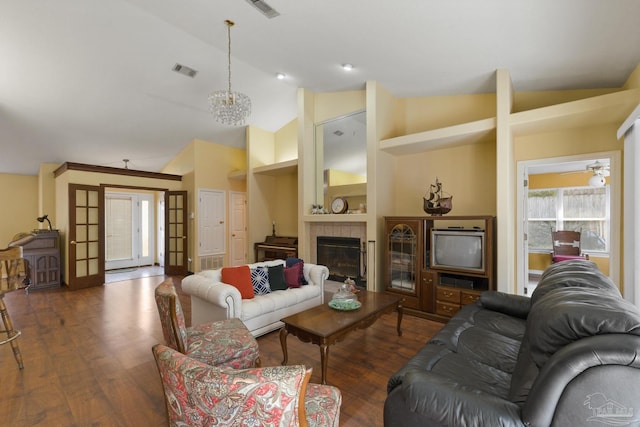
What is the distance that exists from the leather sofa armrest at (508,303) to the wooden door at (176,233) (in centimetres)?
608

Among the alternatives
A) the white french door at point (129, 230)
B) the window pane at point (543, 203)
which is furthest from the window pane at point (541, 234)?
the white french door at point (129, 230)

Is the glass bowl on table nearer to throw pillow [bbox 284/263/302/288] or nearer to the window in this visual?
throw pillow [bbox 284/263/302/288]

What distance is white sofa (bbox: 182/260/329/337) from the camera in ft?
9.20

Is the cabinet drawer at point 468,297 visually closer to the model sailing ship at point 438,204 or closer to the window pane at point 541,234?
the model sailing ship at point 438,204

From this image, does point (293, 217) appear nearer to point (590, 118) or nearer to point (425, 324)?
point (425, 324)

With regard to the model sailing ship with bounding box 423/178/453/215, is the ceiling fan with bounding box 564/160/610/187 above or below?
above

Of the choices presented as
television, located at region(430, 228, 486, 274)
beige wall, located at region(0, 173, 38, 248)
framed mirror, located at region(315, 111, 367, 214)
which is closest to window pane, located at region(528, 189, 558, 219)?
television, located at region(430, 228, 486, 274)

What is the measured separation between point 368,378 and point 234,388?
182 cm

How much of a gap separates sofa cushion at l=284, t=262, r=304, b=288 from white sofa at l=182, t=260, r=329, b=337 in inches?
4.4

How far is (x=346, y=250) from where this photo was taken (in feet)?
16.5

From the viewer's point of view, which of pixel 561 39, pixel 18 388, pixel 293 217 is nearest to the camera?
pixel 18 388

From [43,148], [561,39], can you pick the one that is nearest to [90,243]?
[43,148]

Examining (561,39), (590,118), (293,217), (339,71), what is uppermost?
(339,71)

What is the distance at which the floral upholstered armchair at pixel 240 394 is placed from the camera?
0.89 meters
